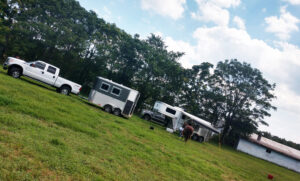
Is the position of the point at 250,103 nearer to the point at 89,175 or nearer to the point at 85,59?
the point at 85,59

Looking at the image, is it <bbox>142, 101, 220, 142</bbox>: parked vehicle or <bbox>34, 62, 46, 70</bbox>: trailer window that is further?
<bbox>142, 101, 220, 142</bbox>: parked vehicle

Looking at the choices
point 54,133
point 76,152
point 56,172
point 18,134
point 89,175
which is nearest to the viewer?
point 56,172

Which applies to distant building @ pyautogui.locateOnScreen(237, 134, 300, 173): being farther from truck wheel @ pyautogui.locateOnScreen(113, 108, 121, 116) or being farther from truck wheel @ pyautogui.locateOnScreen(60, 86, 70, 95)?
truck wheel @ pyautogui.locateOnScreen(60, 86, 70, 95)

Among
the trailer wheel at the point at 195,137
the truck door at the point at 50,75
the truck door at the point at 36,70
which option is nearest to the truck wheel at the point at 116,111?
the truck door at the point at 50,75

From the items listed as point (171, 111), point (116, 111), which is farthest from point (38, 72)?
point (171, 111)

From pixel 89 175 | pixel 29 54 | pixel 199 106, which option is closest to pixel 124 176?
pixel 89 175

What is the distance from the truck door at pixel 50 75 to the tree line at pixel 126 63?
17.4 metres

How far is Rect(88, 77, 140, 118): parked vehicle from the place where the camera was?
15367 millimetres

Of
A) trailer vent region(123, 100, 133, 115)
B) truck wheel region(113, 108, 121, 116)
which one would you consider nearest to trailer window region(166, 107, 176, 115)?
trailer vent region(123, 100, 133, 115)

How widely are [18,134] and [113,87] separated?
11.3 meters

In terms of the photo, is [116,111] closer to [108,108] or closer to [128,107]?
[108,108]

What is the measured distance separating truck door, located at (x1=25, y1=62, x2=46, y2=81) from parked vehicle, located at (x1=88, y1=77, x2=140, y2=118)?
4490mm

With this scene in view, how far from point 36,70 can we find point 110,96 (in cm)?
659

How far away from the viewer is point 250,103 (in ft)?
118
